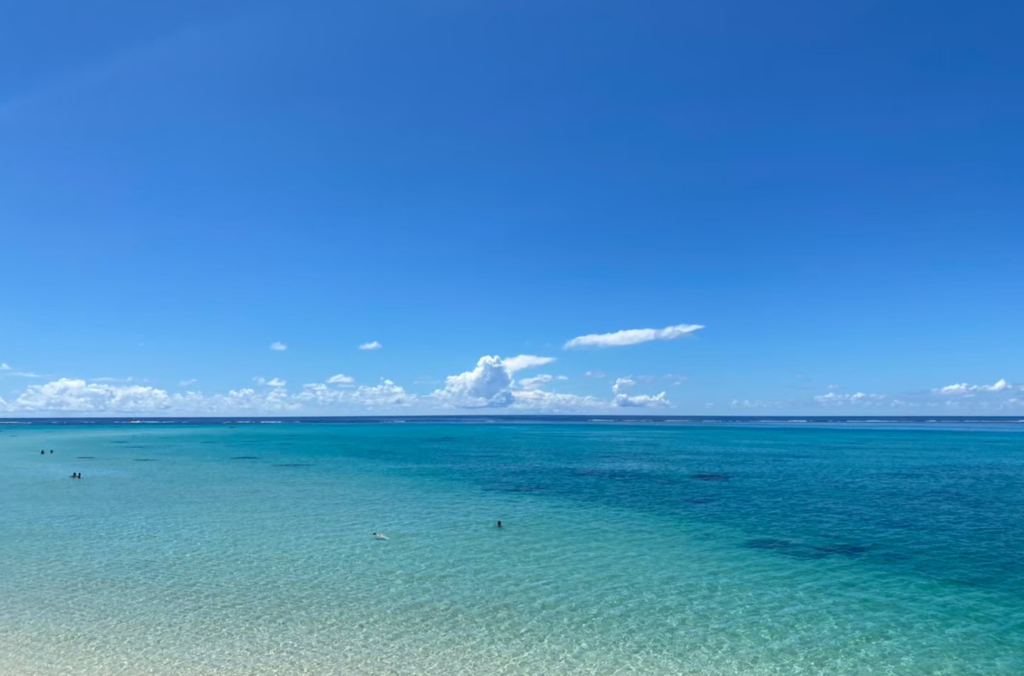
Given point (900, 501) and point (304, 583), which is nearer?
point (304, 583)

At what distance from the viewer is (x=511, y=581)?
78.4 feet

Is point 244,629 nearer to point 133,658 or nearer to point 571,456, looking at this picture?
point 133,658

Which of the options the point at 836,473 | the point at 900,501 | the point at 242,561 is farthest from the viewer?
the point at 836,473

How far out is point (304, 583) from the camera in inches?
924

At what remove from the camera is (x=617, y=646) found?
17969 mm

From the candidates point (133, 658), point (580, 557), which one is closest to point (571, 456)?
point (580, 557)

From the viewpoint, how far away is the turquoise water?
1725cm

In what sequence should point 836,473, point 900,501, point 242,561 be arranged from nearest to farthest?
point 242,561 → point 900,501 → point 836,473

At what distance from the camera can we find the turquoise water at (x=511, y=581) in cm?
1725

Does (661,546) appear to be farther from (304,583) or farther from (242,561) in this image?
(242,561)

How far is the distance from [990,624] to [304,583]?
23.6 metres

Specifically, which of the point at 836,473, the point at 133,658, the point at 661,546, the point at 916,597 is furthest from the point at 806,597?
the point at 836,473

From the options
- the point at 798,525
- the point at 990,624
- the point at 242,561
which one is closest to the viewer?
the point at 990,624

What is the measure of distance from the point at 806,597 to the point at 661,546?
8335 millimetres
